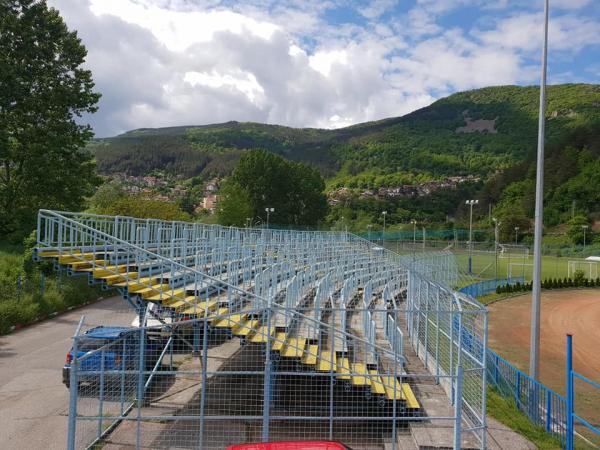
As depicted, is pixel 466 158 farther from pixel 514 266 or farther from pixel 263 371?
pixel 263 371

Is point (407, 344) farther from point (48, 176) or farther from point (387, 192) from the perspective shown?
point (387, 192)

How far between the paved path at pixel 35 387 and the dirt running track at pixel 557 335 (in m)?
11.5

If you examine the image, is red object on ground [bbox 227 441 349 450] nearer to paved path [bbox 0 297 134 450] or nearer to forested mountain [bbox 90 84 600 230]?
paved path [bbox 0 297 134 450]

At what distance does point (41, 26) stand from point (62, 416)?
29395 mm

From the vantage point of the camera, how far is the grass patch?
8812 mm

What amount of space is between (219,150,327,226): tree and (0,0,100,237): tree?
35.8 meters

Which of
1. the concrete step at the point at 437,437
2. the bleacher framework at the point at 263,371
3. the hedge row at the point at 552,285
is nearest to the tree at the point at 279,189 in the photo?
the hedge row at the point at 552,285

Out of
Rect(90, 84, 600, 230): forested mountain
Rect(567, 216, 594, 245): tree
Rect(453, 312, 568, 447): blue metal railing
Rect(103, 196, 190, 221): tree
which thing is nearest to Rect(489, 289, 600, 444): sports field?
Rect(453, 312, 568, 447): blue metal railing

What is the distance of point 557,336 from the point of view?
22.0 meters

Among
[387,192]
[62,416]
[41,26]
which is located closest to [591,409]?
[62,416]

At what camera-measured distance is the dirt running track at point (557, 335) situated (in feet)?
46.8

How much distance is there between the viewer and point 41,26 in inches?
Answer: 1219

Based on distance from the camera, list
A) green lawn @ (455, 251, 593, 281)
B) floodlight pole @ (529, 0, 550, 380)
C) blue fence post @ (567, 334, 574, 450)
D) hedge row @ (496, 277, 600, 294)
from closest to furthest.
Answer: blue fence post @ (567, 334, 574, 450) < floodlight pole @ (529, 0, 550, 380) < hedge row @ (496, 277, 600, 294) < green lawn @ (455, 251, 593, 281)

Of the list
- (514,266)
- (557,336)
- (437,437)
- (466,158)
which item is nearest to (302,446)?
(437,437)
